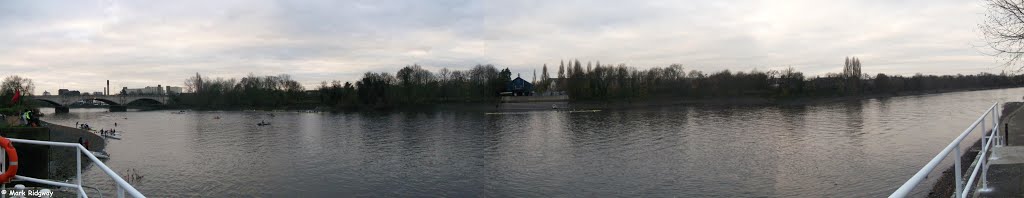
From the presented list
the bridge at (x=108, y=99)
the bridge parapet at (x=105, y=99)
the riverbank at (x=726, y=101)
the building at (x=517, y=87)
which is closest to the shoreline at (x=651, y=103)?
the riverbank at (x=726, y=101)

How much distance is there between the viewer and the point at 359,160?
20.1m

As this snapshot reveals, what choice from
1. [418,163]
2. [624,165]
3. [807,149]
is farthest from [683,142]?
[418,163]

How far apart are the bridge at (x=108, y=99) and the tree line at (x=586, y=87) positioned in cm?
500

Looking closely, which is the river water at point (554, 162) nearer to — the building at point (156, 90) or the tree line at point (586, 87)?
the tree line at point (586, 87)

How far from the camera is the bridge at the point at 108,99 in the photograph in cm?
7850

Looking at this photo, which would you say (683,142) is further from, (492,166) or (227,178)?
(227,178)

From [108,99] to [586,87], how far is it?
70.0 metres

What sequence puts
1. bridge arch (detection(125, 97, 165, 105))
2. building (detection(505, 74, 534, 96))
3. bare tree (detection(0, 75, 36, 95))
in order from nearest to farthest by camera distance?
building (detection(505, 74, 534, 96)) < bare tree (detection(0, 75, 36, 95)) < bridge arch (detection(125, 97, 165, 105))

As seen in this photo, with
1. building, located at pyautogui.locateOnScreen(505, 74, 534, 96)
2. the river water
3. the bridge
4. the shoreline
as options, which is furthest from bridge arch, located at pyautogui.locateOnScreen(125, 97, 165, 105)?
building, located at pyautogui.locateOnScreen(505, 74, 534, 96)

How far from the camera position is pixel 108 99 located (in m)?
83.6

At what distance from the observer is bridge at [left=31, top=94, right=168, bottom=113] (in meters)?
78.5

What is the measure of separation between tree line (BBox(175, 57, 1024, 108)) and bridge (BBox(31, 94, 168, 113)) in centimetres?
500

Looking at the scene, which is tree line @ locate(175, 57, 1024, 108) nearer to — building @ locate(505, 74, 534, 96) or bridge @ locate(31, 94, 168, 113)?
bridge @ locate(31, 94, 168, 113)

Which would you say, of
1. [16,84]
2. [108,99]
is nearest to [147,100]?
[108,99]
